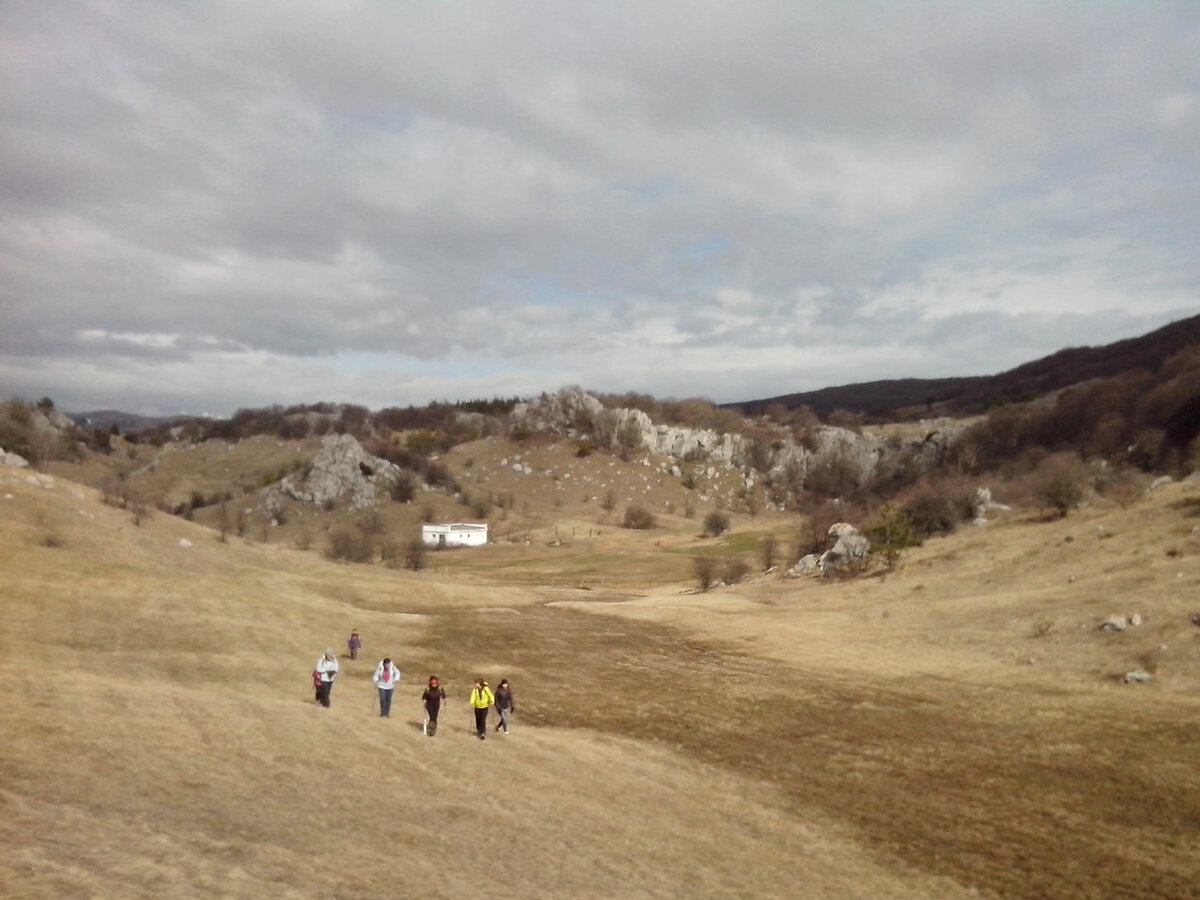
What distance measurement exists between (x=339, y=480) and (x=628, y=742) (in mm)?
120478

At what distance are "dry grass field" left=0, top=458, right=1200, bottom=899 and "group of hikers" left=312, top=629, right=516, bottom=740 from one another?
2.35ft

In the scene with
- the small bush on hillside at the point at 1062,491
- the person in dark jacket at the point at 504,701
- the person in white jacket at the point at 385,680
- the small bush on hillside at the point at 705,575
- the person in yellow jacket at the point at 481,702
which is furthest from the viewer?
the small bush on hillside at the point at 705,575

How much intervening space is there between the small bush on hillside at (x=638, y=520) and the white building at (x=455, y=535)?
28.8 meters

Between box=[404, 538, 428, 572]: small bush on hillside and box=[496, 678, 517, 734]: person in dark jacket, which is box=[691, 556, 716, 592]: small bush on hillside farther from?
box=[496, 678, 517, 734]: person in dark jacket

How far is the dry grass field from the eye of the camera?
1552 centimetres

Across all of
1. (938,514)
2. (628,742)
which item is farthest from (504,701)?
(938,514)

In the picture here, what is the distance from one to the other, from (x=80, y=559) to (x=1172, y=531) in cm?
6073

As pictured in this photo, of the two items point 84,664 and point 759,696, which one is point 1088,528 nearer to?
point 759,696

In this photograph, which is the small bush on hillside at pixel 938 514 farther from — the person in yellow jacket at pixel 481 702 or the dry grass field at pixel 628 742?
the person in yellow jacket at pixel 481 702

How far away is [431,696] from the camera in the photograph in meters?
24.9

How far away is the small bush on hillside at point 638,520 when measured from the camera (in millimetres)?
141375

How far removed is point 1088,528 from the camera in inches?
2096

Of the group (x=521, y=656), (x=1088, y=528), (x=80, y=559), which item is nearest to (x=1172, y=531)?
(x=1088, y=528)

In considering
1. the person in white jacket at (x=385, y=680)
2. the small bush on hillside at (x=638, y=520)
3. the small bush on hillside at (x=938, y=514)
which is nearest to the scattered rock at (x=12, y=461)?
the person in white jacket at (x=385, y=680)
